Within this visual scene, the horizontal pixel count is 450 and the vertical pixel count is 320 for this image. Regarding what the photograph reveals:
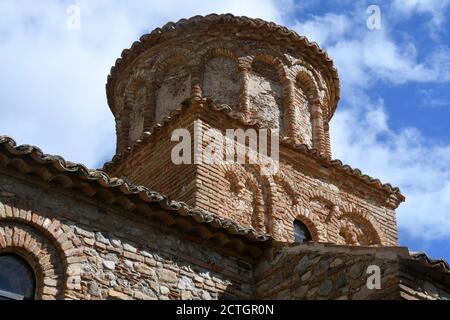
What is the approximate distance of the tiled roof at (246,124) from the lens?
467 inches

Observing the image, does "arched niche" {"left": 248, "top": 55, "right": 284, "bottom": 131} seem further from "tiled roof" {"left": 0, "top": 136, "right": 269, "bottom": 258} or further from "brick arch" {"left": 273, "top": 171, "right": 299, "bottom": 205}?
"tiled roof" {"left": 0, "top": 136, "right": 269, "bottom": 258}

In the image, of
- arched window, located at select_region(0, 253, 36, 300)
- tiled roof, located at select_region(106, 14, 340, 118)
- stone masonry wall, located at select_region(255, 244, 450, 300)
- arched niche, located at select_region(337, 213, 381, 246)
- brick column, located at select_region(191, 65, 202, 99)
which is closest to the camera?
stone masonry wall, located at select_region(255, 244, 450, 300)

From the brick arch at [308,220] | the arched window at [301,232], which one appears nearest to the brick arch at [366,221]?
the brick arch at [308,220]

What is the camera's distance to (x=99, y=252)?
8062 millimetres

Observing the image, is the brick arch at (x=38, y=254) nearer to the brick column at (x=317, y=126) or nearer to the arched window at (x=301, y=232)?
the arched window at (x=301, y=232)

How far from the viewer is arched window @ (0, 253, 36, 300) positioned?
7.63 metres

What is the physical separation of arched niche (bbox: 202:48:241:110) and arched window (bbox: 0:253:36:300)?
588 centimetres

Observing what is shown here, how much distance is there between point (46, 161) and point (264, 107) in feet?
20.1

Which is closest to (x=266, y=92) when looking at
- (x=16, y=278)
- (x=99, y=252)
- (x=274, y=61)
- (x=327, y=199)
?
(x=274, y=61)

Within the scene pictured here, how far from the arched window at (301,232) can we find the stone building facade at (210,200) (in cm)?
2

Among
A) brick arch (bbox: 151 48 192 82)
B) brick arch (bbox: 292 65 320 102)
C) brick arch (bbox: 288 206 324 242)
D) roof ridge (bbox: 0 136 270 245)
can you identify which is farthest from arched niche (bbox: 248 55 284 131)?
roof ridge (bbox: 0 136 270 245)

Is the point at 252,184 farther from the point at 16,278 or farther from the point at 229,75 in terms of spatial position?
the point at 16,278
